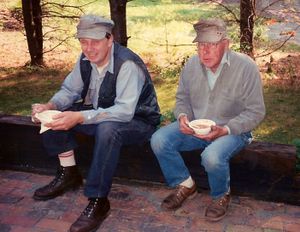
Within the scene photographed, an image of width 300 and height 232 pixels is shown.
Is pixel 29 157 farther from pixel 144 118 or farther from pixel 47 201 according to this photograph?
pixel 144 118

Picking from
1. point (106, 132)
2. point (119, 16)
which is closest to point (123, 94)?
point (106, 132)

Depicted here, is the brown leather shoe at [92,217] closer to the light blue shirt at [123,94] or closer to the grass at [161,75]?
the light blue shirt at [123,94]

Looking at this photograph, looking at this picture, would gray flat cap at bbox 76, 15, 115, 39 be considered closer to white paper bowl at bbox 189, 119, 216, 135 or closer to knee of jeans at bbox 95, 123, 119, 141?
knee of jeans at bbox 95, 123, 119, 141

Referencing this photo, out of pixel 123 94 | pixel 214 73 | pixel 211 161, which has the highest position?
pixel 214 73

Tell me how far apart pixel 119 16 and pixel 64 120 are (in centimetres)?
348

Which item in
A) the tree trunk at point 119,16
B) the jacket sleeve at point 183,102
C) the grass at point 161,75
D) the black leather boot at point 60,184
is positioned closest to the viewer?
the jacket sleeve at point 183,102

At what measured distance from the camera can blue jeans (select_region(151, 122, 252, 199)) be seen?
3504mm

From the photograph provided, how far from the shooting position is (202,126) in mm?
3443

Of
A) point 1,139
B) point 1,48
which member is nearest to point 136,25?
point 1,48

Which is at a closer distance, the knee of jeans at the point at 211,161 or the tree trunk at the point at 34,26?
the knee of jeans at the point at 211,161

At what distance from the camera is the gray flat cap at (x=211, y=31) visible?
11.3 ft

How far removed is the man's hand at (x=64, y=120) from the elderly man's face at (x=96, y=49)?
483 millimetres

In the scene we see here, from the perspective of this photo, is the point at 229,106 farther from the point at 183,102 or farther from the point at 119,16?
the point at 119,16

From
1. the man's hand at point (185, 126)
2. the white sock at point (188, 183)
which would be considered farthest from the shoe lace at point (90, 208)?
the man's hand at point (185, 126)
